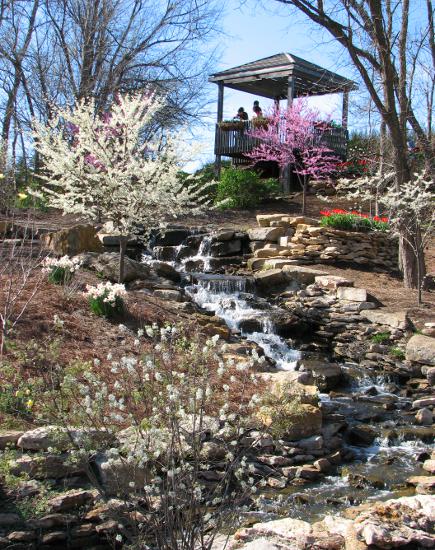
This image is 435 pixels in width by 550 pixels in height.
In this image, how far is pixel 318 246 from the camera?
12602 mm

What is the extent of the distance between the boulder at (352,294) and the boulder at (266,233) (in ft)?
9.81

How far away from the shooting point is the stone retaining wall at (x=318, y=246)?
493 inches

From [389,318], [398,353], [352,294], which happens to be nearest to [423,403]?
[398,353]

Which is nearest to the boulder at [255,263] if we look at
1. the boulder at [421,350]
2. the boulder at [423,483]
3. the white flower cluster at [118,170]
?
the white flower cluster at [118,170]

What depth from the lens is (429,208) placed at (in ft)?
40.7

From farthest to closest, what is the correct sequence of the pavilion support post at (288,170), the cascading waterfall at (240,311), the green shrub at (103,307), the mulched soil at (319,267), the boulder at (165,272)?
the pavilion support post at (288,170), the boulder at (165,272), the cascading waterfall at (240,311), the mulched soil at (319,267), the green shrub at (103,307)

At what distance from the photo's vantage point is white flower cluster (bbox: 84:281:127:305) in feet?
22.5

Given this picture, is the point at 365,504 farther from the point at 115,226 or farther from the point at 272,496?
the point at 115,226

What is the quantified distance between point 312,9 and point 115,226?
4.95 m

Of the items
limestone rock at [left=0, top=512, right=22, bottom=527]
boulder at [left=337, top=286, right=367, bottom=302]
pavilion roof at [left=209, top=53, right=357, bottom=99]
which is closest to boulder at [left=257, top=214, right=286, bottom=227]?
boulder at [left=337, top=286, right=367, bottom=302]

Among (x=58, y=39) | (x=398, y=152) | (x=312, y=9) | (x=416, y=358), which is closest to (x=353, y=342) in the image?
(x=416, y=358)

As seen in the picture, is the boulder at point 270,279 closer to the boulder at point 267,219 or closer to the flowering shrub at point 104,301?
the boulder at point 267,219

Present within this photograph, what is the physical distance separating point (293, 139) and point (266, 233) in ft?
17.0

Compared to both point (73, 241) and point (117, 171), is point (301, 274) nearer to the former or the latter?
point (73, 241)
